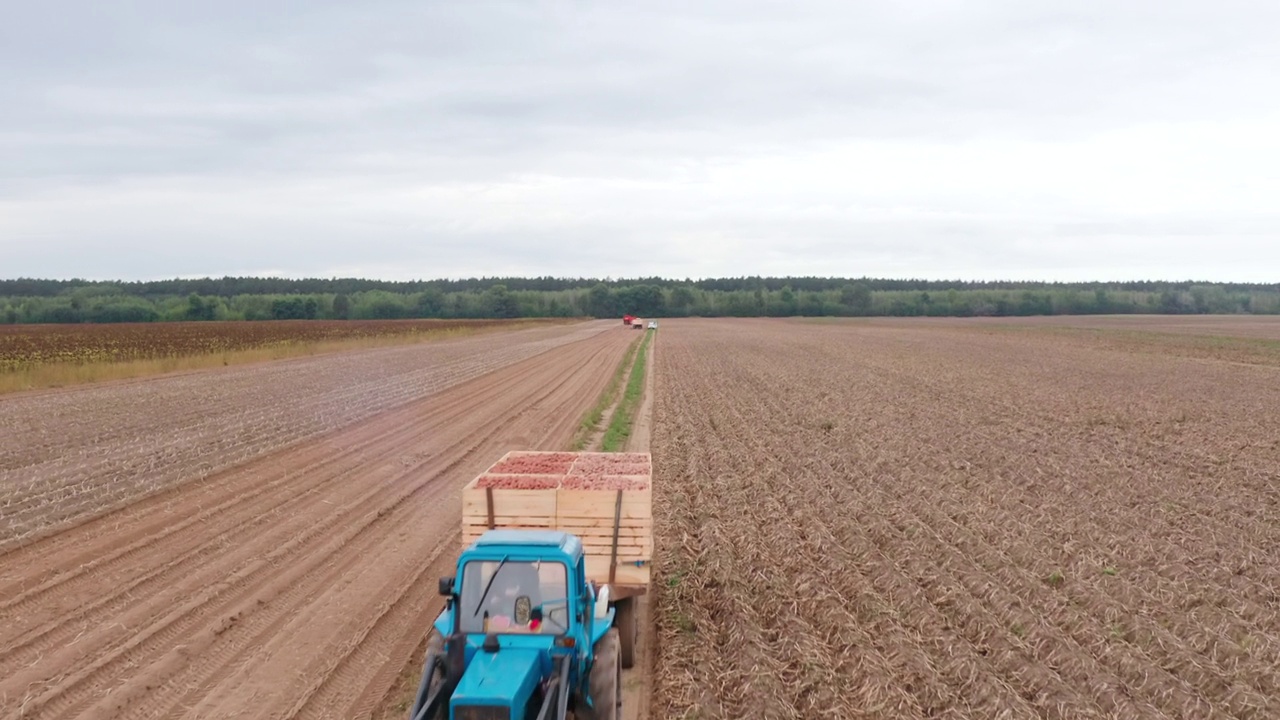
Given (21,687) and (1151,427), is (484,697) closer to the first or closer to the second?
(21,687)

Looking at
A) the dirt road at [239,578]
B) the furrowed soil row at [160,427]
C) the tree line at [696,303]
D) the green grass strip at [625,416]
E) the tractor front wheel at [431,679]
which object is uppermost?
the tree line at [696,303]

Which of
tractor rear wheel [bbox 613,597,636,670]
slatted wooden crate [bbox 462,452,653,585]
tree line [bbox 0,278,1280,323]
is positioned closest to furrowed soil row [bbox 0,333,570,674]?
slatted wooden crate [bbox 462,452,653,585]

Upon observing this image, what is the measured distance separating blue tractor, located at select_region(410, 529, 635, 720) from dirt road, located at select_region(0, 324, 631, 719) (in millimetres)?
1911

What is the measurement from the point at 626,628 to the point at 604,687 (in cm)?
208

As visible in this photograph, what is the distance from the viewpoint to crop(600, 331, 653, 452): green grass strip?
71.8ft

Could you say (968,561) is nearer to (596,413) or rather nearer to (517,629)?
(517,629)

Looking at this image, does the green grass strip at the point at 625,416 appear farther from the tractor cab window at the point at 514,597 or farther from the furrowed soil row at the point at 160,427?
the tractor cab window at the point at 514,597

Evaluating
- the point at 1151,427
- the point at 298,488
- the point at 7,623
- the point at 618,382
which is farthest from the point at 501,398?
the point at 7,623

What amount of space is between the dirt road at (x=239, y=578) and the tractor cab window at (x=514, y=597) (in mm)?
1983

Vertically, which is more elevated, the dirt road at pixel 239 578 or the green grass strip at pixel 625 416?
the green grass strip at pixel 625 416

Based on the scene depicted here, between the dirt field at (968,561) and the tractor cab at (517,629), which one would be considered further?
the dirt field at (968,561)

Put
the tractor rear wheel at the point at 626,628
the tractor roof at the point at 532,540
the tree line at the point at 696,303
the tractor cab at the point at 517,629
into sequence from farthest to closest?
the tree line at the point at 696,303
the tractor rear wheel at the point at 626,628
the tractor roof at the point at 532,540
the tractor cab at the point at 517,629

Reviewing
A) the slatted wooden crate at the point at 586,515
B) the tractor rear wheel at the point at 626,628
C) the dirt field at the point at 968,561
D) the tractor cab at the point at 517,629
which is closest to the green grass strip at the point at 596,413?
the dirt field at the point at 968,561

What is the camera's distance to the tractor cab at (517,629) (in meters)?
6.44
